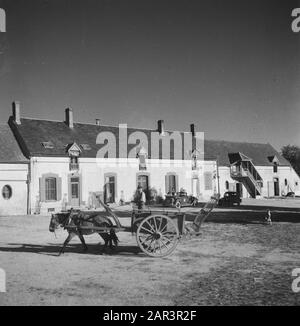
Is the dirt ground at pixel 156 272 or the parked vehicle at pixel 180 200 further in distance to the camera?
the parked vehicle at pixel 180 200

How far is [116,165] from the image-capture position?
26469 mm

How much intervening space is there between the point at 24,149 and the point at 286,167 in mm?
29688

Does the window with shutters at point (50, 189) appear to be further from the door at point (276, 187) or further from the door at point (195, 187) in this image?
the door at point (276, 187)

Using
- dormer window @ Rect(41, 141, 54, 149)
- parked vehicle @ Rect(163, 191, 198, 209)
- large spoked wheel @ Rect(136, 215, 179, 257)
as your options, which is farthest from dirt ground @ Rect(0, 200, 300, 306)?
dormer window @ Rect(41, 141, 54, 149)

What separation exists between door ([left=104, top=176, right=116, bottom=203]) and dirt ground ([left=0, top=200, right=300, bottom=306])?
13.9 m

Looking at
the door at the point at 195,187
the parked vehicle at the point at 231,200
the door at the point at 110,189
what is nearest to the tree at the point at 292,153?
the door at the point at 195,187

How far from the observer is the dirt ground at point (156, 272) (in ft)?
19.7

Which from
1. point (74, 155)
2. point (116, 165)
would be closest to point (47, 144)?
point (74, 155)

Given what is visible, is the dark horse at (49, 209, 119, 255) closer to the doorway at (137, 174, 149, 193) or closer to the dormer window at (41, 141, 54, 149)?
the dormer window at (41, 141, 54, 149)

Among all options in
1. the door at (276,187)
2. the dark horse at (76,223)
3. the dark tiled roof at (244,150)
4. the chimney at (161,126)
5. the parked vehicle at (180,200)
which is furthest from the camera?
the door at (276,187)

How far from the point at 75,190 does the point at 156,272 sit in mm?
17815

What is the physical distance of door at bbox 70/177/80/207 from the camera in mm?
24312
